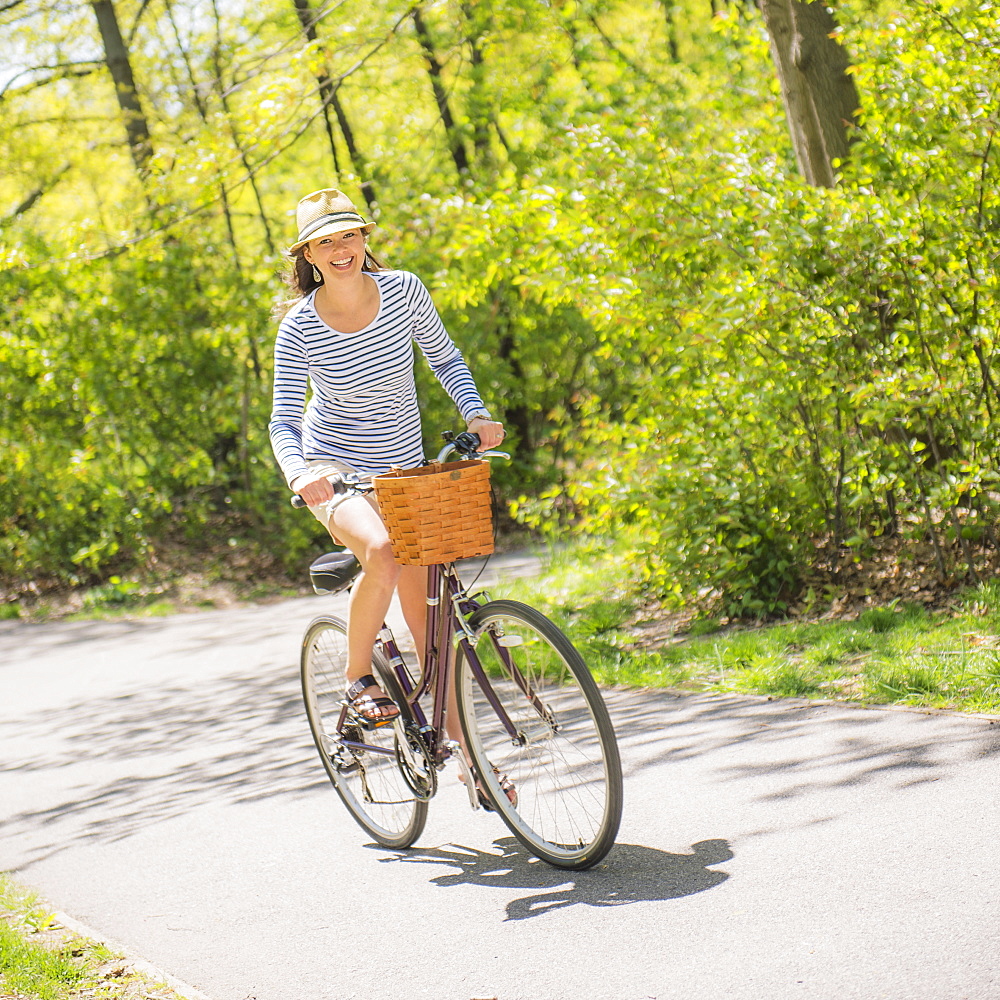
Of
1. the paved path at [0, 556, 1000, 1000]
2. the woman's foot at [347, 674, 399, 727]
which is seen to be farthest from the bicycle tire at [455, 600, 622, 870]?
the woman's foot at [347, 674, 399, 727]

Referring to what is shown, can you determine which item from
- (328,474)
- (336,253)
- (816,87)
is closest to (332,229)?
(336,253)

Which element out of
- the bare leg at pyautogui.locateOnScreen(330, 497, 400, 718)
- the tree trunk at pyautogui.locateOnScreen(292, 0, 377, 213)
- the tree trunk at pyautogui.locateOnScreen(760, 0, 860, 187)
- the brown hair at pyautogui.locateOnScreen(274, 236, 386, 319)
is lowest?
the bare leg at pyautogui.locateOnScreen(330, 497, 400, 718)

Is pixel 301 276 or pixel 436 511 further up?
pixel 301 276

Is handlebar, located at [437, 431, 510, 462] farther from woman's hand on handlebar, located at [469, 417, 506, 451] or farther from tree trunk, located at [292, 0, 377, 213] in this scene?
tree trunk, located at [292, 0, 377, 213]

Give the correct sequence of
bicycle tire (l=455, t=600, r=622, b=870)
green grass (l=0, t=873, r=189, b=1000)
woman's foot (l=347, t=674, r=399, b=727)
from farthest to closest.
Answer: woman's foot (l=347, t=674, r=399, b=727)
bicycle tire (l=455, t=600, r=622, b=870)
green grass (l=0, t=873, r=189, b=1000)

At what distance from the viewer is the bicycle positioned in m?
3.68

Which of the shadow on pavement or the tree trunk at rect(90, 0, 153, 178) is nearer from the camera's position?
the shadow on pavement

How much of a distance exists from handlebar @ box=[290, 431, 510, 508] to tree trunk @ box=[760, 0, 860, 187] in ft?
13.1

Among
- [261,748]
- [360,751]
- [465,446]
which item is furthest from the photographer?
[261,748]

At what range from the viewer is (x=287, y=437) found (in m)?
4.14

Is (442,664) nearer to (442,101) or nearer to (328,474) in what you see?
(328,474)

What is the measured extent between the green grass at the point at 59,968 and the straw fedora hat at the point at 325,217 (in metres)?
2.39

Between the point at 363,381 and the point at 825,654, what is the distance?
2808mm

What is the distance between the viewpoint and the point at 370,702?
4195 millimetres
